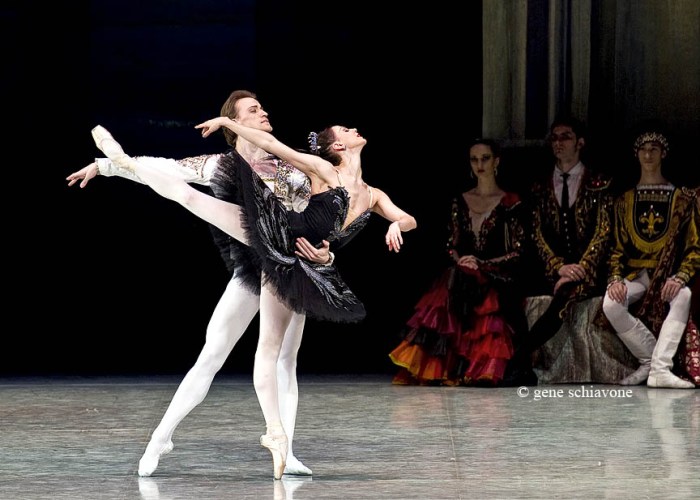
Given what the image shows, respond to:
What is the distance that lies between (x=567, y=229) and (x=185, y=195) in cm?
332

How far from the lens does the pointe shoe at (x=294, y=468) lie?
503 centimetres

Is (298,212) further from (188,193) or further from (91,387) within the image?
(91,387)

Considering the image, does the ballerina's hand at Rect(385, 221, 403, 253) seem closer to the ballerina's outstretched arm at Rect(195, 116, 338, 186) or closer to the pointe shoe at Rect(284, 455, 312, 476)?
the ballerina's outstretched arm at Rect(195, 116, 338, 186)

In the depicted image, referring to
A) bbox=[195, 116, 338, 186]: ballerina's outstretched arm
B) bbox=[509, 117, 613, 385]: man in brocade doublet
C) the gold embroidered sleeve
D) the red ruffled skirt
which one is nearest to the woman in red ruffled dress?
the red ruffled skirt

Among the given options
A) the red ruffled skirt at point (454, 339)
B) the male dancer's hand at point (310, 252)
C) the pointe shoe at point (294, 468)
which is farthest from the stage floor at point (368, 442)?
the male dancer's hand at point (310, 252)

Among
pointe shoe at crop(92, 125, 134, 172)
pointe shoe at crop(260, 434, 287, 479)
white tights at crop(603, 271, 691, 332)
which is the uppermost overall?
pointe shoe at crop(92, 125, 134, 172)

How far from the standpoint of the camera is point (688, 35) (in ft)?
26.9

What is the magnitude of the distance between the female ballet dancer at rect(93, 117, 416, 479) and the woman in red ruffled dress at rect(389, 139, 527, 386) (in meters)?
2.52

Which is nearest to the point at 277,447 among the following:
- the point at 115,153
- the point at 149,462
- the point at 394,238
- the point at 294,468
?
the point at 294,468

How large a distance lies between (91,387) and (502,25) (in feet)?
10.0

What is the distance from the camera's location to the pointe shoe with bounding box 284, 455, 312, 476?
5027mm

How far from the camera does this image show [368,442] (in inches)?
225

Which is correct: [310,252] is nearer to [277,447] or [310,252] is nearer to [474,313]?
[277,447]

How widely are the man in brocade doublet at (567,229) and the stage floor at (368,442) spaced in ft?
1.25
